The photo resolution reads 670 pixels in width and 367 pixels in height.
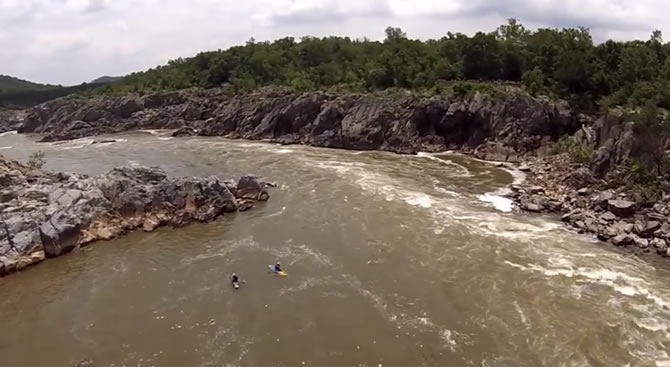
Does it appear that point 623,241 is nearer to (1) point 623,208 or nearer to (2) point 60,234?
(1) point 623,208

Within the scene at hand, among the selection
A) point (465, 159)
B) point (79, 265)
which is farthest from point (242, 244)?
point (465, 159)

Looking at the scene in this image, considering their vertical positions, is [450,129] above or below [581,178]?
above

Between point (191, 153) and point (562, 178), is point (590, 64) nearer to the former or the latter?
point (562, 178)

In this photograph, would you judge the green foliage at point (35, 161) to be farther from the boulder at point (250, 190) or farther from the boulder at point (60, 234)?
the boulder at point (250, 190)

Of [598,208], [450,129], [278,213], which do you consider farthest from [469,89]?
[278,213]

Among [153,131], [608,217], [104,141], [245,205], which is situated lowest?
[608,217]

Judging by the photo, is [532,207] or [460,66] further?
[460,66]
